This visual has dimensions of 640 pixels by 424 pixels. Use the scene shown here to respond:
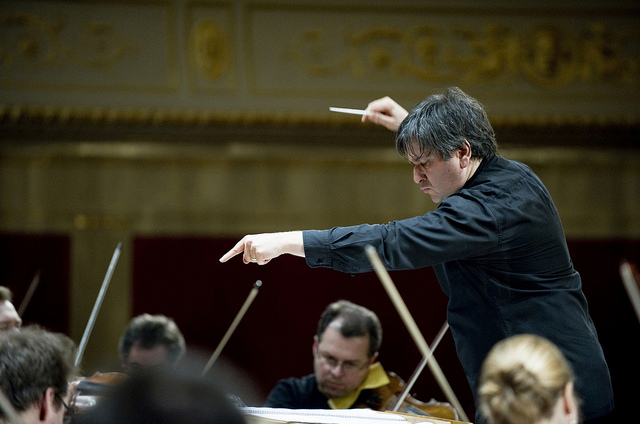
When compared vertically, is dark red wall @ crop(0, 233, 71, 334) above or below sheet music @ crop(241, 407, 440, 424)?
above

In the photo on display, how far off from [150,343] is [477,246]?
5.68 feet

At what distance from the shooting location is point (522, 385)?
121 centimetres

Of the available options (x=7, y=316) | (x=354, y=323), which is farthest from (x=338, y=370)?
(x=7, y=316)

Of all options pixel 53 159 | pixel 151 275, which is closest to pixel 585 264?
pixel 151 275

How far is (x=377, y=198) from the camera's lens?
4.87 m

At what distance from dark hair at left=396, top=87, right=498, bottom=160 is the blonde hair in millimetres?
739

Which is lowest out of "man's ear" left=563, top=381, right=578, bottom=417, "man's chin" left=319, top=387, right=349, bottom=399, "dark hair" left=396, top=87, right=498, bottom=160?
"man's chin" left=319, top=387, right=349, bottom=399

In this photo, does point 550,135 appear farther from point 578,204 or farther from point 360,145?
point 360,145

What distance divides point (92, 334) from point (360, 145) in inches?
78.6

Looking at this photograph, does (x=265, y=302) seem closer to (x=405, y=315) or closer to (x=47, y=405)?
(x=47, y=405)

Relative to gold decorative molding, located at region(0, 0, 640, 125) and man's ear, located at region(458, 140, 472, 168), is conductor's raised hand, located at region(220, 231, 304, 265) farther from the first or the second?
gold decorative molding, located at region(0, 0, 640, 125)

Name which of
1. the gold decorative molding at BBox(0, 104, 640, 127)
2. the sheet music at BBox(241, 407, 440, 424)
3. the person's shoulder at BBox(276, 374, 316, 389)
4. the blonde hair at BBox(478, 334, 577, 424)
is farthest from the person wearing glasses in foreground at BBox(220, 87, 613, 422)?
the gold decorative molding at BBox(0, 104, 640, 127)

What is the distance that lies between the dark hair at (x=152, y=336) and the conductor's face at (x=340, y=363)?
58 cm

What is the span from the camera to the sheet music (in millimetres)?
1674
